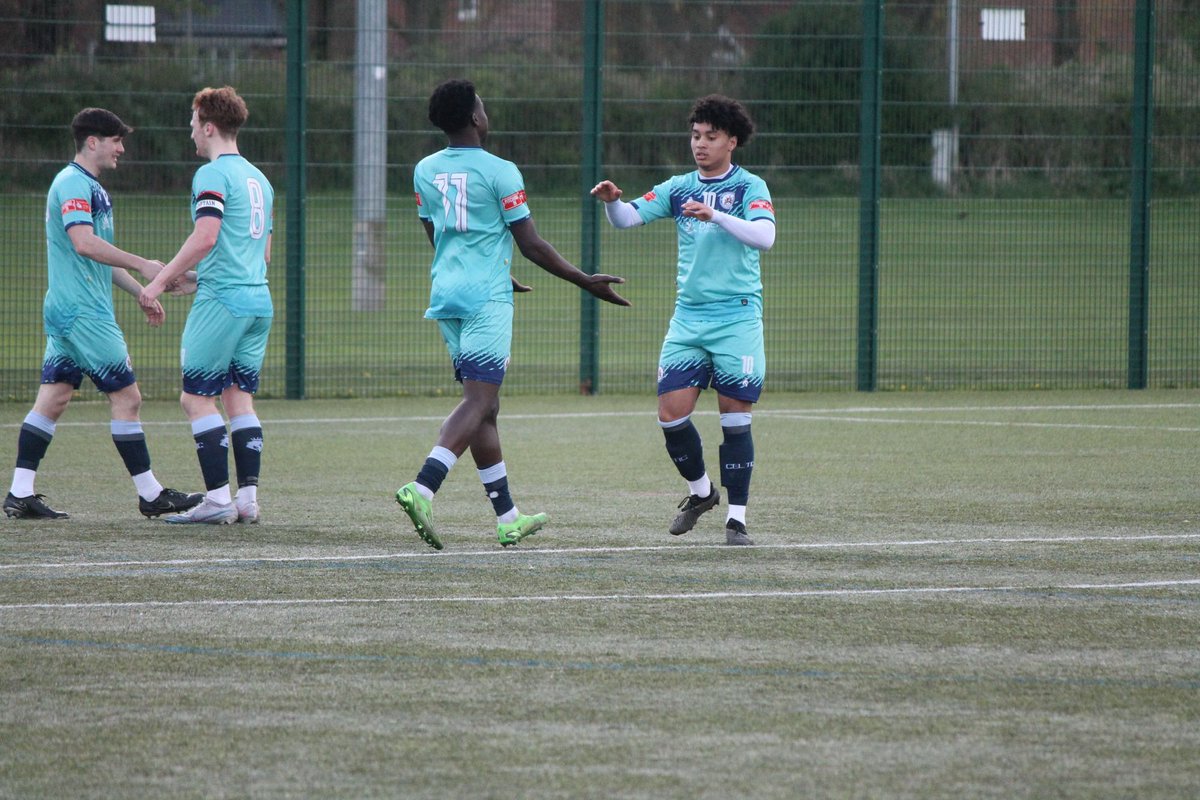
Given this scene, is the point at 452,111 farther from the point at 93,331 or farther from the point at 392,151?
the point at 392,151

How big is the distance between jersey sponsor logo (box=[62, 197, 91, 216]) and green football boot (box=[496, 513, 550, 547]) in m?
2.47

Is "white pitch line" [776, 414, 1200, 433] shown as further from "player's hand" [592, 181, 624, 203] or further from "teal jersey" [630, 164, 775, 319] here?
"player's hand" [592, 181, 624, 203]

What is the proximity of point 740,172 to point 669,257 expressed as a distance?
9504 millimetres

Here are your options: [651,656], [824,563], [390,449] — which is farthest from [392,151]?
[651,656]

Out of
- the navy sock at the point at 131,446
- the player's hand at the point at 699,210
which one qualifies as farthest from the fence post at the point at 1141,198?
the navy sock at the point at 131,446

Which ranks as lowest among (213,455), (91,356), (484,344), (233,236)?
(213,455)

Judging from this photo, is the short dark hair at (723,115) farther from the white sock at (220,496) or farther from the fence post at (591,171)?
the fence post at (591,171)

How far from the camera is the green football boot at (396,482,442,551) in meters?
6.98

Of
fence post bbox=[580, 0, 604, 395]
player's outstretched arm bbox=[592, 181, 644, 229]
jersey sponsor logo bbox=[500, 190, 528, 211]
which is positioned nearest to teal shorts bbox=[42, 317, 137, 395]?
A: jersey sponsor logo bbox=[500, 190, 528, 211]

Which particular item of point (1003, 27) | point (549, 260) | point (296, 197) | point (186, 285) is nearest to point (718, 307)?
point (549, 260)

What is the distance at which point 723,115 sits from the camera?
7.66 m

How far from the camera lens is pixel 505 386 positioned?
16141 millimetres

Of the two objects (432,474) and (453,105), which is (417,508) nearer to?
(432,474)

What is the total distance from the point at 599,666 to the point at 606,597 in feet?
3.60
